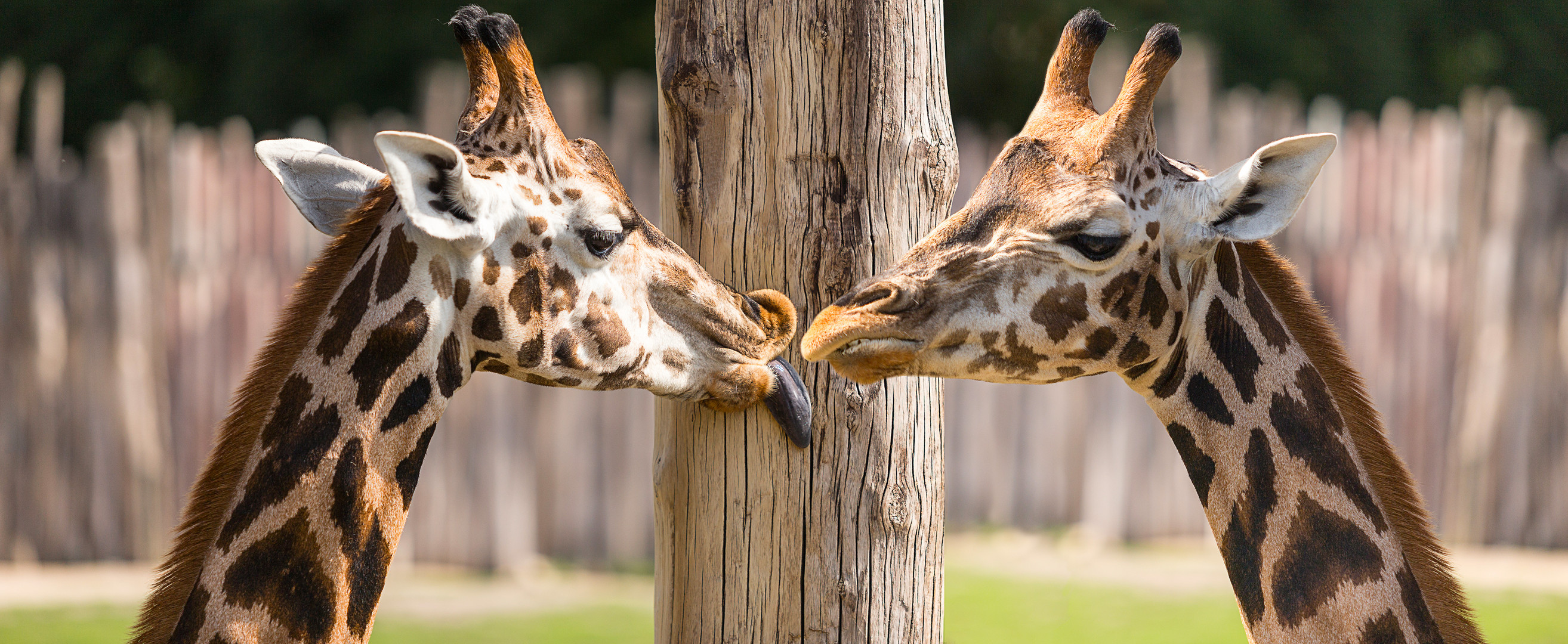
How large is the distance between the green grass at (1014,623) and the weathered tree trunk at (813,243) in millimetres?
3086

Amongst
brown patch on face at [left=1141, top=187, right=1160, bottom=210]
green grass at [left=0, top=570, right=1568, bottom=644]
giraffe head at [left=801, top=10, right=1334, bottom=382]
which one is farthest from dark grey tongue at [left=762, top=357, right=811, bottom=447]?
green grass at [left=0, top=570, right=1568, bottom=644]

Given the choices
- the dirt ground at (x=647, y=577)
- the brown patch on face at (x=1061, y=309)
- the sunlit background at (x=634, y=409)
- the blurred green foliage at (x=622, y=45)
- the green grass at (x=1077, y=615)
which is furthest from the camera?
the blurred green foliage at (x=622, y=45)

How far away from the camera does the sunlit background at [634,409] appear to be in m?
6.44

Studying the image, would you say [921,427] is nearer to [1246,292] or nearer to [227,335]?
[1246,292]

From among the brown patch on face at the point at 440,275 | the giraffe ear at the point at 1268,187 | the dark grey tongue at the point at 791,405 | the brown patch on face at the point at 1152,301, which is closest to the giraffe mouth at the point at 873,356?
the dark grey tongue at the point at 791,405

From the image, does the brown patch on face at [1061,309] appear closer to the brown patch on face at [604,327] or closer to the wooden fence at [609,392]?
the brown patch on face at [604,327]

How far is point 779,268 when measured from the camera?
2842mm

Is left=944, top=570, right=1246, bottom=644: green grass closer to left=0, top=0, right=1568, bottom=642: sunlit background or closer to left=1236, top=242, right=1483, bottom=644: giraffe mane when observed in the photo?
left=0, top=0, right=1568, bottom=642: sunlit background

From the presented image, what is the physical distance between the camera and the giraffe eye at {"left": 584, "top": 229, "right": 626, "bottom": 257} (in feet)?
8.45

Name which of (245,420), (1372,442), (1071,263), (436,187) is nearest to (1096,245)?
(1071,263)

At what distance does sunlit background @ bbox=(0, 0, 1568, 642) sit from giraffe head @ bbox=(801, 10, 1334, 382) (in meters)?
3.67

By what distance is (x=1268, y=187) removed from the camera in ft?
7.80

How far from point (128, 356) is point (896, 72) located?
5420 millimetres

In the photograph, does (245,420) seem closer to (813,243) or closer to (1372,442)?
(813,243)
